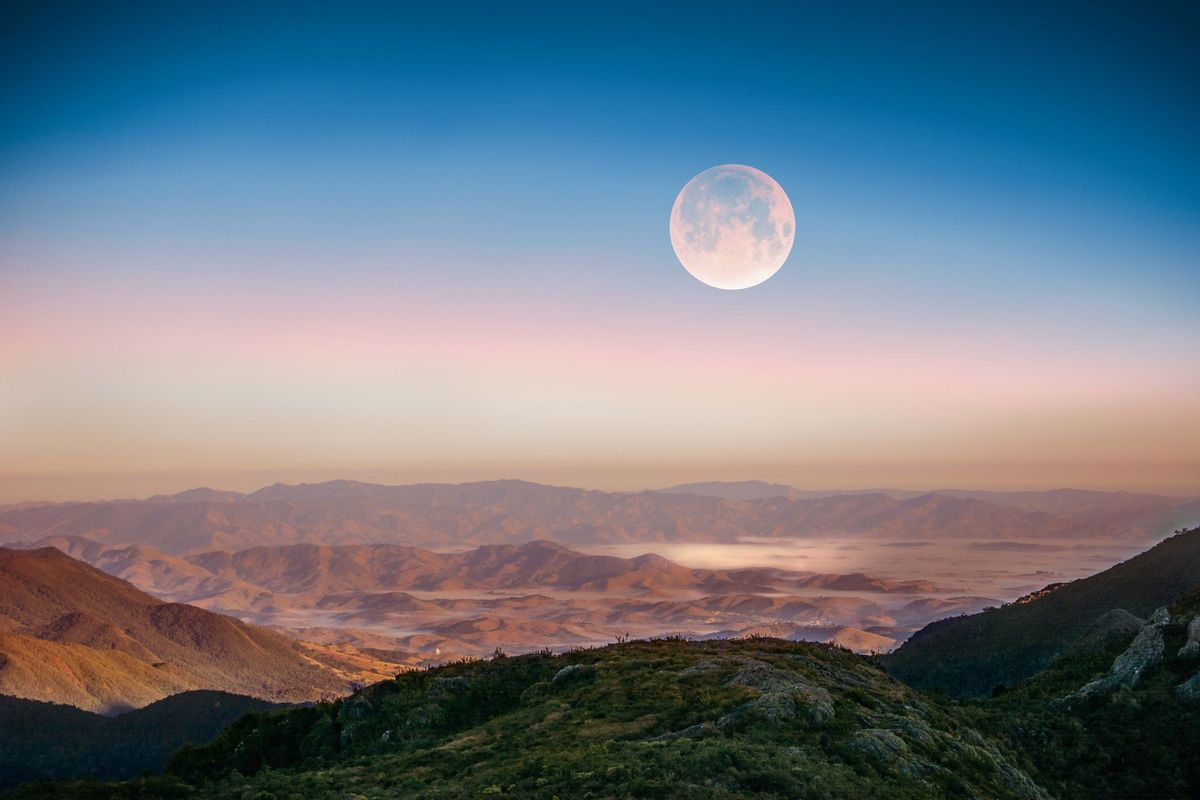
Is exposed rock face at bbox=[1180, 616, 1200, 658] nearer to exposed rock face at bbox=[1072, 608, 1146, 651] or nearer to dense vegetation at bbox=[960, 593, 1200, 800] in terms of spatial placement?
dense vegetation at bbox=[960, 593, 1200, 800]

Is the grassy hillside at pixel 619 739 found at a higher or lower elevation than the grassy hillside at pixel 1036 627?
higher

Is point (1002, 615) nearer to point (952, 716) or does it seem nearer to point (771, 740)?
point (952, 716)

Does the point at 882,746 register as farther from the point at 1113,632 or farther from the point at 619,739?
the point at 1113,632

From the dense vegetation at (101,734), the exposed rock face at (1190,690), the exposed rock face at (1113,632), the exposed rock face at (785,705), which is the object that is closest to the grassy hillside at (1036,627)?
the exposed rock face at (1113,632)

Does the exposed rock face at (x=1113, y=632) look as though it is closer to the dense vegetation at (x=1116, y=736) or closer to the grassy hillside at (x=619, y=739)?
the dense vegetation at (x=1116, y=736)

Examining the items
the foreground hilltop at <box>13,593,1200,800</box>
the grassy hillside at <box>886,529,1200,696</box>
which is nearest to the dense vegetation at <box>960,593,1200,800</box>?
the foreground hilltop at <box>13,593,1200,800</box>
